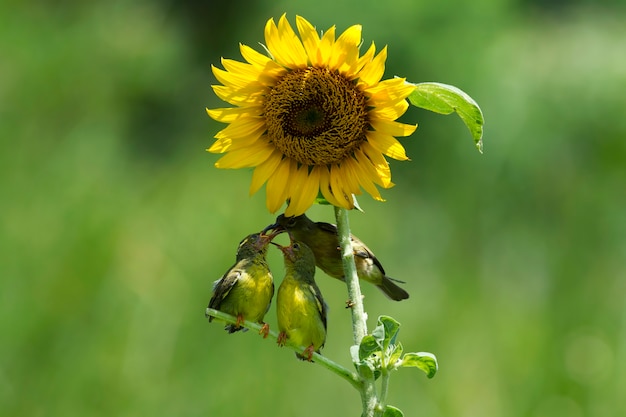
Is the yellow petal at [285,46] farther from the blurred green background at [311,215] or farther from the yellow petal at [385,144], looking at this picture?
the blurred green background at [311,215]

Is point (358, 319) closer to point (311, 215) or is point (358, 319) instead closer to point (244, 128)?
point (244, 128)

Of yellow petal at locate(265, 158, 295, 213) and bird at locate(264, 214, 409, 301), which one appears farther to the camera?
bird at locate(264, 214, 409, 301)

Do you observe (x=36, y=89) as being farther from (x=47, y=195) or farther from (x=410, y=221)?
(x=410, y=221)

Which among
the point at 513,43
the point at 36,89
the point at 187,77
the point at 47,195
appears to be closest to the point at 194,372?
the point at 47,195

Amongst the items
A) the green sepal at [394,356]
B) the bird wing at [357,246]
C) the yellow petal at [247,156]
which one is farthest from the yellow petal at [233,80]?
the green sepal at [394,356]

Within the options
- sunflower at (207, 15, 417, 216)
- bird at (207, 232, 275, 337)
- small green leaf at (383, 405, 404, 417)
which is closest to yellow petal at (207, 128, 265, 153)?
sunflower at (207, 15, 417, 216)

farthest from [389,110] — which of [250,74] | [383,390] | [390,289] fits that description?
[390,289]

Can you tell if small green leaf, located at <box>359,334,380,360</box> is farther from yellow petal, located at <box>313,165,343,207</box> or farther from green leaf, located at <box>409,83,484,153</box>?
green leaf, located at <box>409,83,484,153</box>
